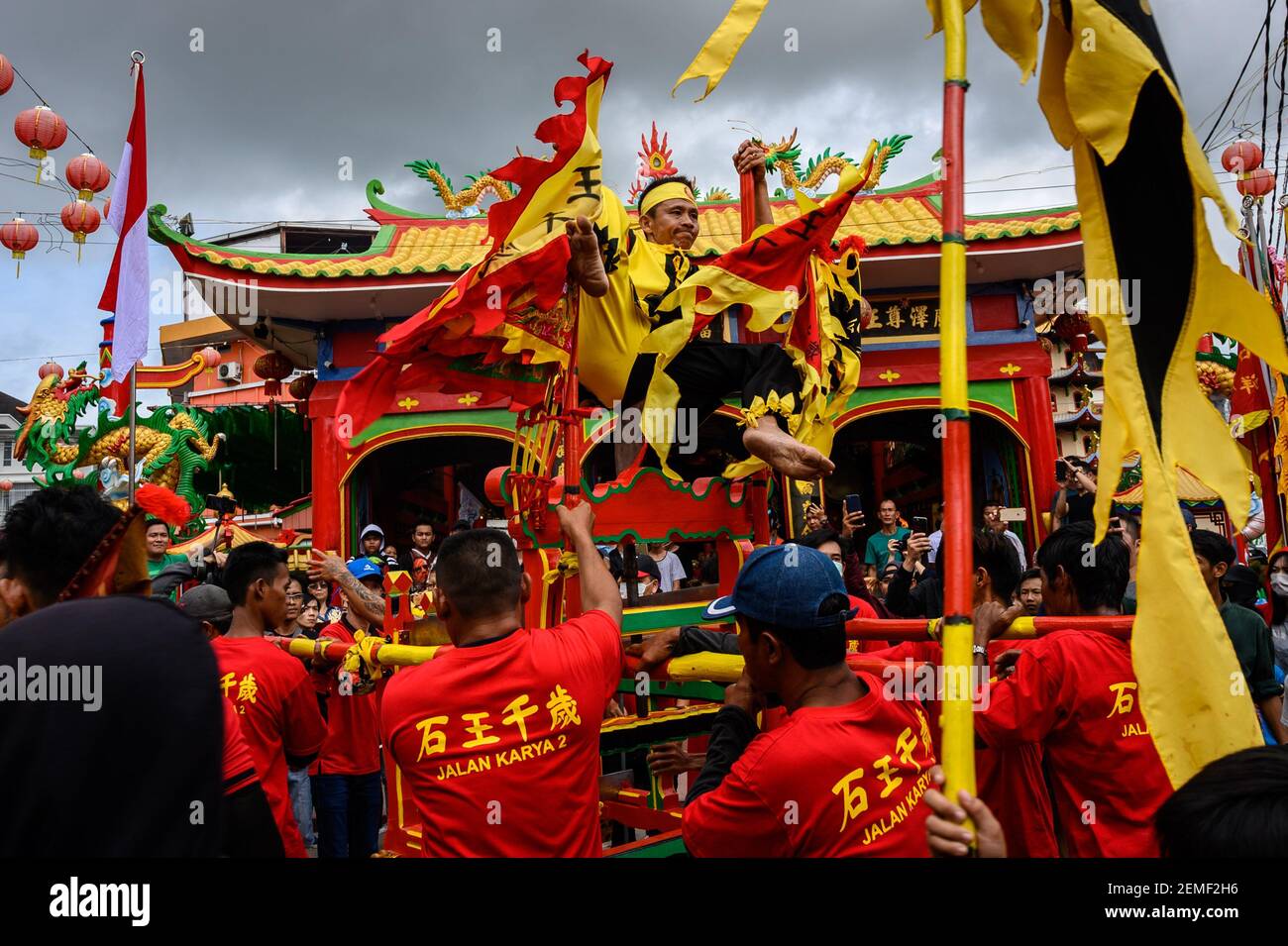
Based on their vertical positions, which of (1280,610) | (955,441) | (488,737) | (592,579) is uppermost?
(955,441)

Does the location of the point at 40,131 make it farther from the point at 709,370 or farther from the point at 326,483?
the point at 709,370

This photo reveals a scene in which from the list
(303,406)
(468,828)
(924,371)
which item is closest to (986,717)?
(468,828)

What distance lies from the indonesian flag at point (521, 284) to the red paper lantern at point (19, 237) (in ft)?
32.7

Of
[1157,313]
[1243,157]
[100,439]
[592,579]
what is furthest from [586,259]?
[100,439]

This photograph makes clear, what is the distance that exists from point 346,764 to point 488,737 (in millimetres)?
2996

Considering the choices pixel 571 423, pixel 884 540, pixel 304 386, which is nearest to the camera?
pixel 571 423

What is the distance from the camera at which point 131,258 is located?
15.7ft

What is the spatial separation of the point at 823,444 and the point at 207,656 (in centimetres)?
282

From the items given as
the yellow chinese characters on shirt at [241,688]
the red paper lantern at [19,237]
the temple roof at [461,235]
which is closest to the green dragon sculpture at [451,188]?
the temple roof at [461,235]

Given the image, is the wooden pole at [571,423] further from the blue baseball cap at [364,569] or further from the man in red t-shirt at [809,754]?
the blue baseball cap at [364,569]

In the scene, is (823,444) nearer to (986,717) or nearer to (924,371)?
(986,717)

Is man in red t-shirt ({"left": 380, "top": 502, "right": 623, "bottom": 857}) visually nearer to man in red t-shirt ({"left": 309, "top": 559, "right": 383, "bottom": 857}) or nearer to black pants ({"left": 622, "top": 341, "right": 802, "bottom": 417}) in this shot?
black pants ({"left": 622, "top": 341, "right": 802, "bottom": 417})

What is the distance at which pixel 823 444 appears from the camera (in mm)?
3861

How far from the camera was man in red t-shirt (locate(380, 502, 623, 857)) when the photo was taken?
6.95 ft
